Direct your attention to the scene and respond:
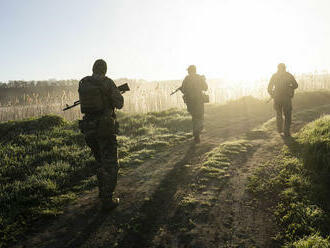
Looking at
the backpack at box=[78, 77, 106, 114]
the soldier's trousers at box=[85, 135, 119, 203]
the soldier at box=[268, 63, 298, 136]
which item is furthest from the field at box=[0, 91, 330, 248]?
the backpack at box=[78, 77, 106, 114]

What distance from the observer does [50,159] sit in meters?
8.47

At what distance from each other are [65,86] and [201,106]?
57564 millimetres

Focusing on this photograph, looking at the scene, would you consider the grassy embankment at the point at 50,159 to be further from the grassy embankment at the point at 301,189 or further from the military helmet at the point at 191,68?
the grassy embankment at the point at 301,189

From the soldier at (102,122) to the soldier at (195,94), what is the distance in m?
5.11

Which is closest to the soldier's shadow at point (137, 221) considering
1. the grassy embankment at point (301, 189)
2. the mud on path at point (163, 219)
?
the mud on path at point (163, 219)

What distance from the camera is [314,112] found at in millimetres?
13828

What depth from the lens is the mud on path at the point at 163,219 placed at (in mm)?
4027

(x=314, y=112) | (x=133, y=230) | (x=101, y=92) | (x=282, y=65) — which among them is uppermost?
(x=282, y=65)

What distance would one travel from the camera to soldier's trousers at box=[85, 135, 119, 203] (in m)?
5.16

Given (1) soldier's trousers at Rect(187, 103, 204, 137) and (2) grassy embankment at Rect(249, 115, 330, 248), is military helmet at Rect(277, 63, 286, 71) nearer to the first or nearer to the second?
(2) grassy embankment at Rect(249, 115, 330, 248)

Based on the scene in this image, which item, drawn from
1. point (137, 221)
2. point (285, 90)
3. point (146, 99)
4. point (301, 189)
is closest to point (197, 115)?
point (285, 90)

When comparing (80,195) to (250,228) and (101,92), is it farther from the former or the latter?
(250,228)

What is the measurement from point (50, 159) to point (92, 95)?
4416 mm

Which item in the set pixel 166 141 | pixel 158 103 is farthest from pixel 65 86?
pixel 166 141
